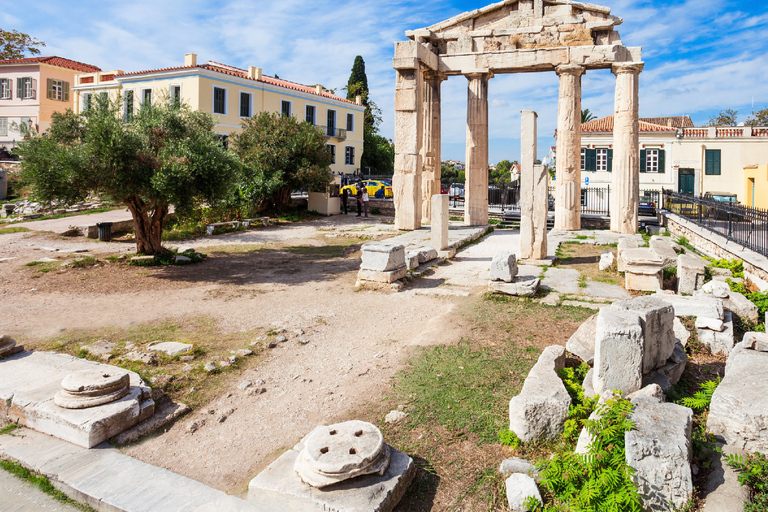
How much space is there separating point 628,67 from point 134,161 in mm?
13459

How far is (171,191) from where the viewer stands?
10.4 m

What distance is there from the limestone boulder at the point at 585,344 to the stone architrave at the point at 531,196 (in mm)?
5289

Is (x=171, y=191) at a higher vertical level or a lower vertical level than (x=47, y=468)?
higher

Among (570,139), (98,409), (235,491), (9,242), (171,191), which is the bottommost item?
(235,491)

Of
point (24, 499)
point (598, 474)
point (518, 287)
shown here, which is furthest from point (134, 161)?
point (598, 474)

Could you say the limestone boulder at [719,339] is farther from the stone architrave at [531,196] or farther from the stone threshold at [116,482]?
the stone threshold at [116,482]

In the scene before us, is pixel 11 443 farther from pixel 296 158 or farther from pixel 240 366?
pixel 296 158

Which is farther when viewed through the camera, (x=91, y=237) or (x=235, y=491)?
(x=91, y=237)

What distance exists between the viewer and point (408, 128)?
1566 cm

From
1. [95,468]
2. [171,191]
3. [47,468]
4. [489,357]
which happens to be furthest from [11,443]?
[171,191]

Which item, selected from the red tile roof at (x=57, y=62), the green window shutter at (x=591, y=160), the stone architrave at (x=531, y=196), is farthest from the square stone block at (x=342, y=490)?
the red tile roof at (x=57, y=62)

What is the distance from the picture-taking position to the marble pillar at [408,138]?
50.9 feet

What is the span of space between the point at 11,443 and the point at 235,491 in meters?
2.09

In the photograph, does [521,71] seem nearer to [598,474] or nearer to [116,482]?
[598,474]
